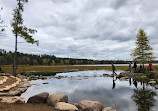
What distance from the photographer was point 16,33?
20406mm

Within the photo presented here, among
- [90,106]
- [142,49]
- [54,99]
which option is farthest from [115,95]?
[142,49]

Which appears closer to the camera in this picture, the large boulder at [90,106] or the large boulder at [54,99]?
the large boulder at [90,106]

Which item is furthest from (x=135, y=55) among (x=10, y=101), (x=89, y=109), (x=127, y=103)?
(x=10, y=101)

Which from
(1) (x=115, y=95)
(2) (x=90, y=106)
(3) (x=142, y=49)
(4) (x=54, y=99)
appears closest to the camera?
(2) (x=90, y=106)

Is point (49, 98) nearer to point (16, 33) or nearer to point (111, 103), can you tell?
point (111, 103)

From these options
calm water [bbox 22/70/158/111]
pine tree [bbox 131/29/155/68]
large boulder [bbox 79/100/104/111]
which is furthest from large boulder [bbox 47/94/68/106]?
pine tree [bbox 131/29/155/68]

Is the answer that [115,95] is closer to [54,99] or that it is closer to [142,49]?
[54,99]

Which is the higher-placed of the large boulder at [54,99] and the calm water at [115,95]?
the large boulder at [54,99]

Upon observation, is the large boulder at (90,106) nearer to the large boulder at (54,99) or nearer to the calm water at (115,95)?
the calm water at (115,95)

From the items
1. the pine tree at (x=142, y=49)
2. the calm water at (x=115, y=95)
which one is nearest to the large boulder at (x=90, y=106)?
the calm water at (x=115, y=95)

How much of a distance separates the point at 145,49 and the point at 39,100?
3204 centimetres

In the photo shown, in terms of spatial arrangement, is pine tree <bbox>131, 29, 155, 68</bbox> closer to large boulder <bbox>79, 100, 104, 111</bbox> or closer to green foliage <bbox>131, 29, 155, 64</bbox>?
green foliage <bbox>131, 29, 155, 64</bbox>

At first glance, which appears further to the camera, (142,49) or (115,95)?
(142,49)

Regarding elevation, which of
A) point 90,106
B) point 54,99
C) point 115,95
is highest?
point 54,99
